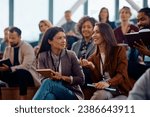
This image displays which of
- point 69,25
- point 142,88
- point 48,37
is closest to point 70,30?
point 69,25

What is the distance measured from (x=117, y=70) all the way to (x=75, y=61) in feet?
0.86

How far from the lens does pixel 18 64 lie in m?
2.20

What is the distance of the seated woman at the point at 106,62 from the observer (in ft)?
6.97

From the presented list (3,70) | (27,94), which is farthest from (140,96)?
(3,70)

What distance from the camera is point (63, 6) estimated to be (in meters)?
2.18

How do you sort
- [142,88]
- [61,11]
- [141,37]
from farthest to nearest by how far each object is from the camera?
[61,11] < [141,37] < [142,88]

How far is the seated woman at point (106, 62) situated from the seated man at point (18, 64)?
1.07ft

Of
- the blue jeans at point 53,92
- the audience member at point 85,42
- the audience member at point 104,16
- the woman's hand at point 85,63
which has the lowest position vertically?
the blue jeans at point 53,92

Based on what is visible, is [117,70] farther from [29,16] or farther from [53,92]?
[29,16]

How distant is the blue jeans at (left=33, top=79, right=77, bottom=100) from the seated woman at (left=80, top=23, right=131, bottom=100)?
6.6 inches

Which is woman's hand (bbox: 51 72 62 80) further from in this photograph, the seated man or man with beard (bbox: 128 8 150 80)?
man with beard (bbox: 128 8 150 80)

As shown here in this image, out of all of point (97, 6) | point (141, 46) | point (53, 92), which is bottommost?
point (53, 92)

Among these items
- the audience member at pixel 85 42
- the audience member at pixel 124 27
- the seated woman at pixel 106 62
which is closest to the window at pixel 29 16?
the audience member at pixel 85 42

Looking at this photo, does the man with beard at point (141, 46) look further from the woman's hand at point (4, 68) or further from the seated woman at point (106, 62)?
the woman's hand at point (4, 68)
